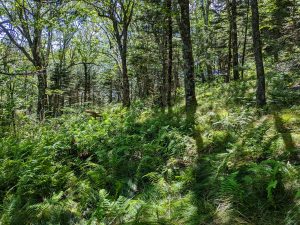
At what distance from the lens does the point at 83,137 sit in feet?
25.7

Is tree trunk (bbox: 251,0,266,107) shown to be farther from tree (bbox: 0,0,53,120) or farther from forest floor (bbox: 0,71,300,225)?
tree (bbox: 0,0,53,120)

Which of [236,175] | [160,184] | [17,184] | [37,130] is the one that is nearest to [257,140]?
[236,175]

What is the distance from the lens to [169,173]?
5336 millimetres

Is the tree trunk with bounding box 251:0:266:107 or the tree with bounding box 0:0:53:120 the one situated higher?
the tree with bounding box 0:0:53:120

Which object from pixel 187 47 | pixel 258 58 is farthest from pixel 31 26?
pixel 258 58

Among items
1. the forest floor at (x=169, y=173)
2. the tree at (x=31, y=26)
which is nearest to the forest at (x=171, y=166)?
the forest floor at (x=169, y=173)

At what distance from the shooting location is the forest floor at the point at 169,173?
4.00 metres

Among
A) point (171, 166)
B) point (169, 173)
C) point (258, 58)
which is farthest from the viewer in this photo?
point (258, 58)

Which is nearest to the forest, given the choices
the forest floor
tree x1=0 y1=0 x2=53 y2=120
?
the forest floor

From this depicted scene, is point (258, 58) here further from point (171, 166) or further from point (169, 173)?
point (169, 173)

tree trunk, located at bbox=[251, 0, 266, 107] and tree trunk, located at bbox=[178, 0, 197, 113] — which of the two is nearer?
tree trunk, located at bbox=[251, 0, 266, 107]

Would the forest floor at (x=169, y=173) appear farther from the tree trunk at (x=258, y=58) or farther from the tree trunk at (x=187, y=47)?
the tree trunk at (x=187, y=47)

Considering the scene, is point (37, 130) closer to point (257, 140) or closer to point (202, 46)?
point (257, 140)

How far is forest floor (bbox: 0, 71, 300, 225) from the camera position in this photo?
3998 mm
